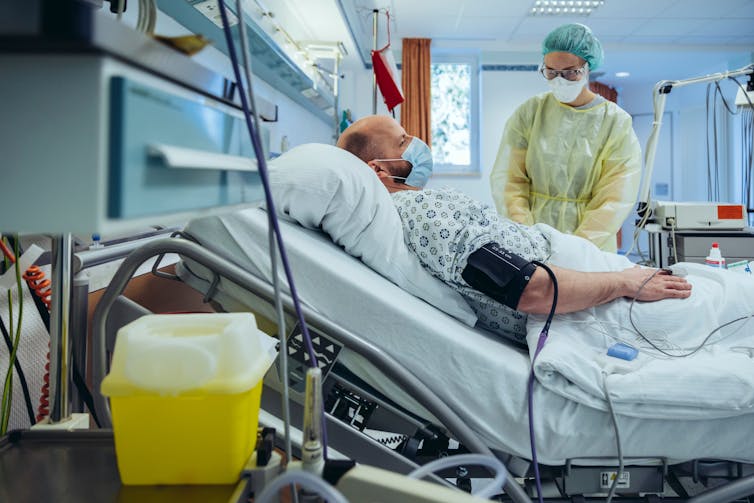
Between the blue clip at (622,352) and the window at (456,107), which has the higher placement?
the window at (456,107)

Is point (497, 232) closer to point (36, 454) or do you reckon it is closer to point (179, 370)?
point (179, 370)

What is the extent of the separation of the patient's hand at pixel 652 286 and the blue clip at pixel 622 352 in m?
0.16

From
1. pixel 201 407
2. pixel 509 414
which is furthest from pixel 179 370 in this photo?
pixel 509 414

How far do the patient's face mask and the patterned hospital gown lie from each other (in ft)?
4.15

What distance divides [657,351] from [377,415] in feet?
2.35

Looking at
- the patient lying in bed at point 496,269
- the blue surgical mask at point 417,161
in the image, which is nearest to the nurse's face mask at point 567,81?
the blue surgical mask at point 417,161

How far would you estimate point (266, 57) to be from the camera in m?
2.67

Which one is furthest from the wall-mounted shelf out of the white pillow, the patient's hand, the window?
the window

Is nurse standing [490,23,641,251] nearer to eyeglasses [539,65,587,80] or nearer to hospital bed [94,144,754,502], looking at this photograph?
eyeglasses [539,65,587,80]

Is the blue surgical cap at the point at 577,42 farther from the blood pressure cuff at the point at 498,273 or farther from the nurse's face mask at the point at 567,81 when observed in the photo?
the blood pressure cuff at the point at 498,273

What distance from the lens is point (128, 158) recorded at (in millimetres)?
342

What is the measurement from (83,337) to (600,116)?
2.32 m

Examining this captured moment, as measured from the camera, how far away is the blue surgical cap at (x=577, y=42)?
2322 mm

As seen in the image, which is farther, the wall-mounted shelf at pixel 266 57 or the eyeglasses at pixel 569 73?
the eyeglasses at pixel 569 73
